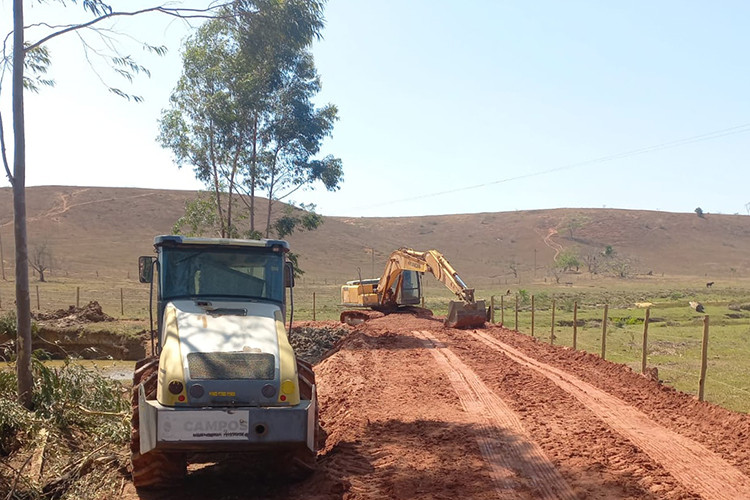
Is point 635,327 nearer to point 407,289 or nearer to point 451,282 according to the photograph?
point 407,289

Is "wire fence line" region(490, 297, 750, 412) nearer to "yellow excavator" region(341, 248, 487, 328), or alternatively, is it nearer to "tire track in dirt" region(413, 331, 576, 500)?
"yellow excavator" region(341, 248, 487, 328)

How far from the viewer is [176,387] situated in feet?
23.4

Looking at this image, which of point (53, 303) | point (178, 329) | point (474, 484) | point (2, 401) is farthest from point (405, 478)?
point (53, 303)

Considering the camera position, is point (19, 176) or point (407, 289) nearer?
point (19, 176)

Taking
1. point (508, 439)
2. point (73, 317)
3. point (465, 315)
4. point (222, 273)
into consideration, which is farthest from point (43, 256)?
point (508, 439)

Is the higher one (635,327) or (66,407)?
(66,407)

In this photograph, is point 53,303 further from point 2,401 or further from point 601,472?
point 601,472

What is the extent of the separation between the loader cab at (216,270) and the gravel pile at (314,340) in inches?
500

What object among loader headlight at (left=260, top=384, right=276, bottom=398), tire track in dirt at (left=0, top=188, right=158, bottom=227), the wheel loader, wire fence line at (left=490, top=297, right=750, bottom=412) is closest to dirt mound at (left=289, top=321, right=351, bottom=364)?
wire fence line at (left=490, top=297, right=750, bottom=412)

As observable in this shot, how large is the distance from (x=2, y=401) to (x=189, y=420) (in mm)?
4637

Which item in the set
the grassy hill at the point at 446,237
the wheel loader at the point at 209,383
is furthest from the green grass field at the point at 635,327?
the grassy hill at the point at 446,237

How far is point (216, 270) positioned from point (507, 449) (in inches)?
174

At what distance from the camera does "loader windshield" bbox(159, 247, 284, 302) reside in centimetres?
870

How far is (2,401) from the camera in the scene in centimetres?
995
